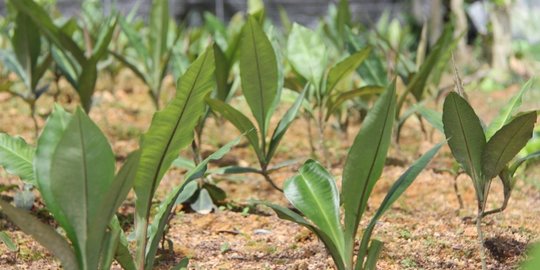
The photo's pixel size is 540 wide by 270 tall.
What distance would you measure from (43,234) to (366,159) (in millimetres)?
480

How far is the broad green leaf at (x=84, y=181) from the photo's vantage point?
1.07m

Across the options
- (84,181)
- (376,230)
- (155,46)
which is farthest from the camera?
(155,46)

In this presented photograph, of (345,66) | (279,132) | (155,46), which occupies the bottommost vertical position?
(279,132)

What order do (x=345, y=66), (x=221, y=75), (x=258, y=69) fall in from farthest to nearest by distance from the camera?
(x=221, y=75) → (x=345, y=66) → (x=258, y=69)

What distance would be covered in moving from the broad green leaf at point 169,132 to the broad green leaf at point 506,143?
1.61ft

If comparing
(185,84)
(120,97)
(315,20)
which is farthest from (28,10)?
(315,20)

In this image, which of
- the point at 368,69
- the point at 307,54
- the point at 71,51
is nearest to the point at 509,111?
the point at 307,54

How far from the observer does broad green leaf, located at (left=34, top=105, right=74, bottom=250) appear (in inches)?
44.3

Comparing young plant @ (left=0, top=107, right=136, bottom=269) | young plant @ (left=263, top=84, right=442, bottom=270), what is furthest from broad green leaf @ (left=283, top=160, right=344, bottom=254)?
young plant @ (left=0, top=107, right=136, bottom=269)

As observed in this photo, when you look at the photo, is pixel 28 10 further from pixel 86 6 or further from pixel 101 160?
pixel 86 6

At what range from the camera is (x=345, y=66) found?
7.39 ft

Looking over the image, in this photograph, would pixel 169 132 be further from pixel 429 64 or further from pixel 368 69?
pixel 368 69

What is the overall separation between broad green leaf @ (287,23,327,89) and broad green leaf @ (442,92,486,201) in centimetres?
94

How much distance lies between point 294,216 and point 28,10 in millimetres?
1291
